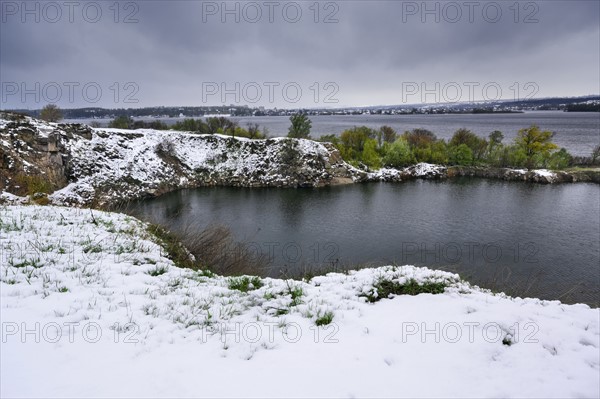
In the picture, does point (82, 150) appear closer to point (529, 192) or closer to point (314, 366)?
point (314, 366)

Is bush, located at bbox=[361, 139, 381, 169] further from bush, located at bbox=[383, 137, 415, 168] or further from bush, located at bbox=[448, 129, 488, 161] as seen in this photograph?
bush, located at bbox=[448, 129, 488, 161]

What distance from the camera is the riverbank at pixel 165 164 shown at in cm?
3753

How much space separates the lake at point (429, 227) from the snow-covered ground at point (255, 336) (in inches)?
305

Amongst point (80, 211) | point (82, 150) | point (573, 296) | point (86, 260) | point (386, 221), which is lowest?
point (573, 296)

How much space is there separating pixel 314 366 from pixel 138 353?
2641 millimetres

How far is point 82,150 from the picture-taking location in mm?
47406

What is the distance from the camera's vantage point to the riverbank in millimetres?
37531

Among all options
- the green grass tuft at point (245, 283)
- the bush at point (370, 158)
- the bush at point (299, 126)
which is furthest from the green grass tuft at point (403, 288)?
the bush at point (299, 126)

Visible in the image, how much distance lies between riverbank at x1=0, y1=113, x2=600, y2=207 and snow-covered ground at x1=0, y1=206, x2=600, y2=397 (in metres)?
35.6

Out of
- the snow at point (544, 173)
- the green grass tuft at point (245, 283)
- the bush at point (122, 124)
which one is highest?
the bush at point (122, 124)

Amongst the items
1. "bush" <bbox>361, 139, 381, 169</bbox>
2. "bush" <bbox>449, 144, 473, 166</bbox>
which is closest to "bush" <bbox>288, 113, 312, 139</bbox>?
"bush" <bbox>361, 139, 381, 169</bbox>

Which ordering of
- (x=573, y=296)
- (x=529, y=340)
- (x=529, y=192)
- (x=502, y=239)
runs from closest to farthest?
(x=529, y=340) < (x=573, y=296) < (x=502, y=239) < (x=529, y=192)

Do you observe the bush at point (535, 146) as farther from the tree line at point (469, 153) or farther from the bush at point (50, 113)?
the bush at point (50, 113)

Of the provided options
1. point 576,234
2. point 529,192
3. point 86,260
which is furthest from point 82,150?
point 529,192
